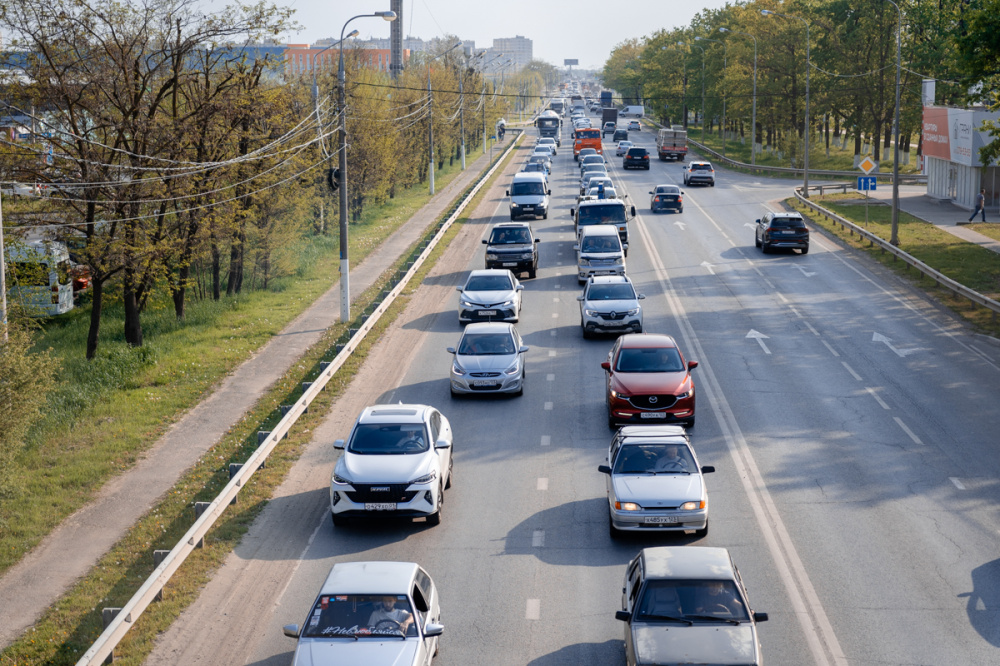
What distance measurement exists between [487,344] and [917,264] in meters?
18.6

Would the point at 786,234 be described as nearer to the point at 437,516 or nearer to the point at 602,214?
the point at 602,214

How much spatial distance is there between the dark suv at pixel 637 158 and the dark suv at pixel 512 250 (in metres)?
41.8

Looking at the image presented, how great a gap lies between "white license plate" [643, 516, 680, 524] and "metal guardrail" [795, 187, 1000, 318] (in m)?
18.0

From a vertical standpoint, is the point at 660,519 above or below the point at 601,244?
below

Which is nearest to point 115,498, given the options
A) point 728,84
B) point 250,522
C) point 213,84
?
point 250,522

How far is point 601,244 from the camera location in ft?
116

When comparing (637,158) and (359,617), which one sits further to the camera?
(637,158)

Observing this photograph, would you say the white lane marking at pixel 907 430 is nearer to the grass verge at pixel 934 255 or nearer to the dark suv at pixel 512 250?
the grass verge at pixel 934 255

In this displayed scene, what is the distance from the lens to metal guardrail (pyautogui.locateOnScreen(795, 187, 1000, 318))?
29.7 m

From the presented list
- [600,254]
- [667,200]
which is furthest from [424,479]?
[667,200]

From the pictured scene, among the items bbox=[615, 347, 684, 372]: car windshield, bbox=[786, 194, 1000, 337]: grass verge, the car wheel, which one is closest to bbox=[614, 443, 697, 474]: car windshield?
the car wheel

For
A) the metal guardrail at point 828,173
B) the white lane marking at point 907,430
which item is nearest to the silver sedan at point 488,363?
the white lane marking at point 907,430

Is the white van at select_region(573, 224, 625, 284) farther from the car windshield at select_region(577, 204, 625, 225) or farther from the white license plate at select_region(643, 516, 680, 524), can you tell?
the white license plate at select_region(643, 516, 680, 524)

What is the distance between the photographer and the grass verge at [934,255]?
31266mm
